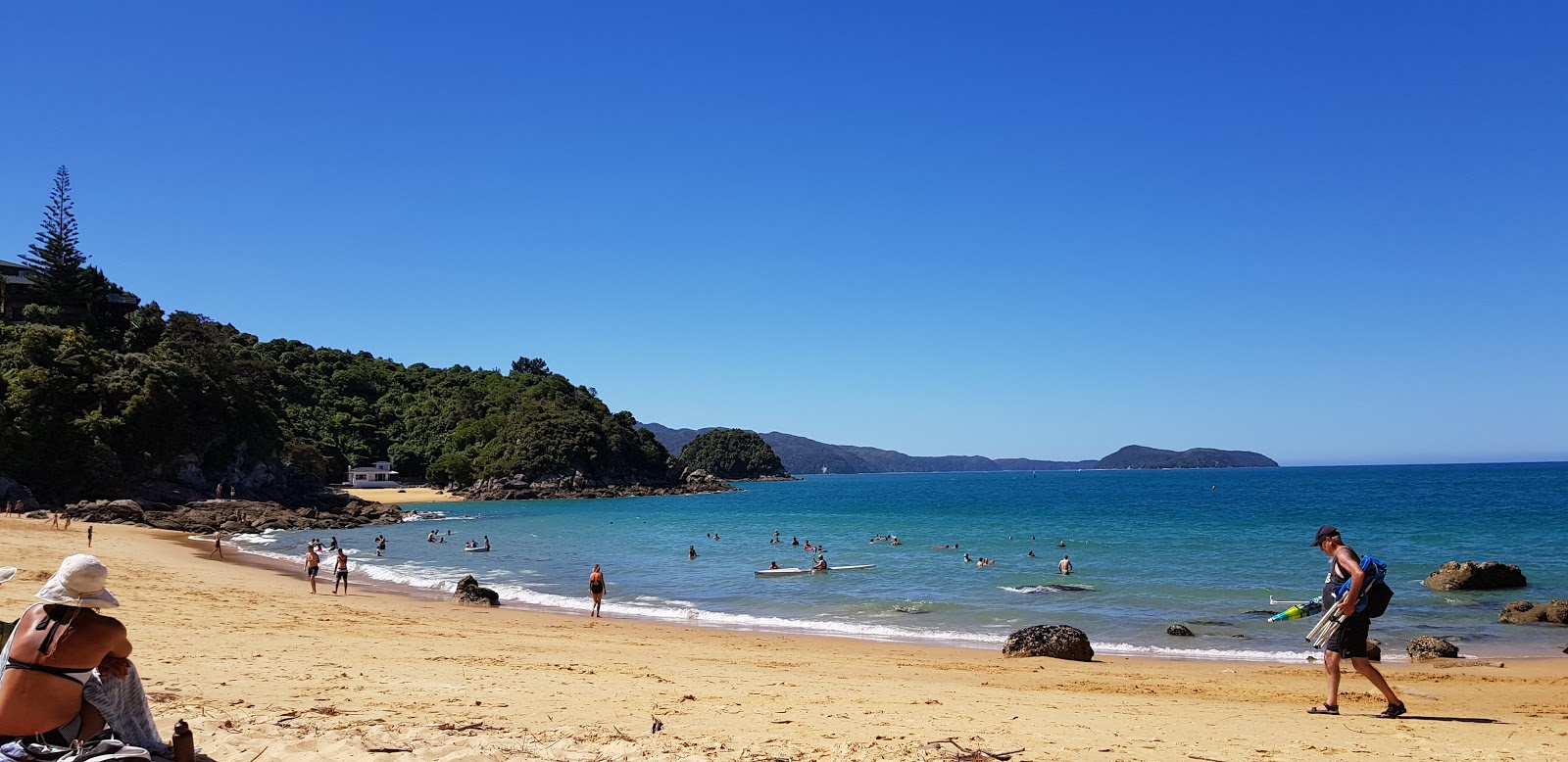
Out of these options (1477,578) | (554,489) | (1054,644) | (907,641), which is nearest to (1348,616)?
(1054,644)

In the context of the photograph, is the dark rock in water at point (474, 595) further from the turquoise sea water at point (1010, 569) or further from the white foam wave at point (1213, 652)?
the white foam wave at point (1213, 652)

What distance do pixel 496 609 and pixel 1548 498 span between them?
9506 centimetres

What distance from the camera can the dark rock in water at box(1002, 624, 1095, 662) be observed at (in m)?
14.7

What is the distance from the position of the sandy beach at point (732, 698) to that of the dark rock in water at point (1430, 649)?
2.04 feet

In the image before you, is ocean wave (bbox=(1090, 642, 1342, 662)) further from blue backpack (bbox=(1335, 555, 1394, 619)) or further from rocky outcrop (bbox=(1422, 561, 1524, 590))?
rocky outcrop (bbox=(1422, 561, 1524, 590))

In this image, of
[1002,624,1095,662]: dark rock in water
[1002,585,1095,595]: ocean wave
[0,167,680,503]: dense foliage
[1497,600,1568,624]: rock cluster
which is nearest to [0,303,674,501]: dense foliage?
[0,167,680,503]: dense foliage

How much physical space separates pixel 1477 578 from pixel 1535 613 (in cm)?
557

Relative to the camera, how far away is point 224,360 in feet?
223

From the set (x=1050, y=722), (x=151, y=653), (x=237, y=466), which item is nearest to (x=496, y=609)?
(x=151, y=653)

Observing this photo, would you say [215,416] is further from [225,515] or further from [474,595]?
[474,595]

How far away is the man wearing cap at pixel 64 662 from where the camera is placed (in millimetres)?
4703

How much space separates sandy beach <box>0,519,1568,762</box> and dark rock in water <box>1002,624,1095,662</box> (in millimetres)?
416

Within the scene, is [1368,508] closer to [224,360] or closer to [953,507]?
[953,507]

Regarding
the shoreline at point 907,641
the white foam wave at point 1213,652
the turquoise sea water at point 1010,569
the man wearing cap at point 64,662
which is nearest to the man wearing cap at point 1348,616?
the shoreline at point 907,641
